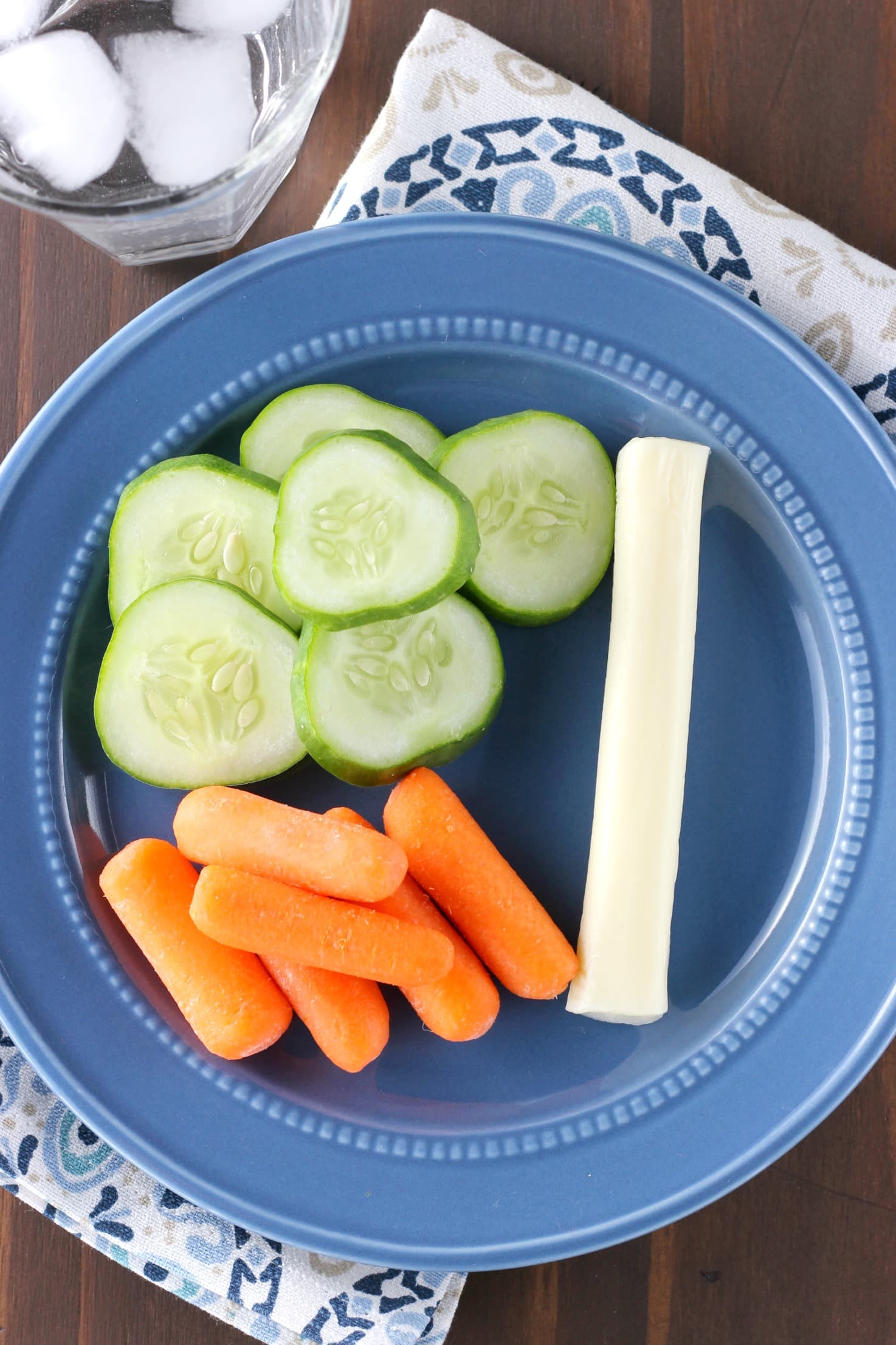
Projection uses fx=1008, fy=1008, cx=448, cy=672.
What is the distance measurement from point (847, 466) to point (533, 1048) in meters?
1.11

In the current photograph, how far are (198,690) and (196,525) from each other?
10.3 inches

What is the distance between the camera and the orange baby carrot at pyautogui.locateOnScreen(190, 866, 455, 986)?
150 centimetres

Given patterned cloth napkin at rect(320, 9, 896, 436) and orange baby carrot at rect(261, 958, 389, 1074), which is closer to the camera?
orange baby carrot at rect(261, 958, 389, 1074)

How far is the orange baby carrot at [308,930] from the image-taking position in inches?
59.0

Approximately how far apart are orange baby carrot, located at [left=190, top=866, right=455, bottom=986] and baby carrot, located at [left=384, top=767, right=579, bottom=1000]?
109mm

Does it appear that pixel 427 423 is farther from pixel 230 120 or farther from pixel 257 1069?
pixel 257 1069

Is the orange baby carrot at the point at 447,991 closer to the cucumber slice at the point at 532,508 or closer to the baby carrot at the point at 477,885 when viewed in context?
the baby carrot at the point at 477,885

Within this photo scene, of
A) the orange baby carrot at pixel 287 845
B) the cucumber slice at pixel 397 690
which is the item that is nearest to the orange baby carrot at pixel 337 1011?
the orange baby carrot at pixel 287 845

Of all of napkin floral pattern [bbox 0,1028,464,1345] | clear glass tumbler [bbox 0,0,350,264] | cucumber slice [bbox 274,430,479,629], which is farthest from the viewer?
napkin floral pattern [bbox 0,1028,464,1345]

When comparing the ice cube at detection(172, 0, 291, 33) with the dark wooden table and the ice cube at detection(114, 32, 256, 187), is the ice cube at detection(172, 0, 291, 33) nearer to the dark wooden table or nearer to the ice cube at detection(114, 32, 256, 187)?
the ice cube at detection(114, 32, 256, 187)

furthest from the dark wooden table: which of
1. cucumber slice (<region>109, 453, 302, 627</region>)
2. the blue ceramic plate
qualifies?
cucumber slice (<region>109, 453, 302, 627</region>)

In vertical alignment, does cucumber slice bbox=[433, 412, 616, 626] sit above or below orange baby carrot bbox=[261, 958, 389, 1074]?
above

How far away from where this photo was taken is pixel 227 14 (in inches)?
62.2

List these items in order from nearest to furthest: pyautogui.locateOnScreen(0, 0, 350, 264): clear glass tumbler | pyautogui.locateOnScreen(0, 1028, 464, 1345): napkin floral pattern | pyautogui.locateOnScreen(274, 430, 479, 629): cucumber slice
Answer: pyautogui.locateOnScreen(274, 430, 479, 629): cucumber slice
pyautogui.locateOnScreen(0, 0, 350, 264): clear glass tumbler
pyautogui.locateOnScreen(0, 1028, 464, 1345): napkin floral pattern
